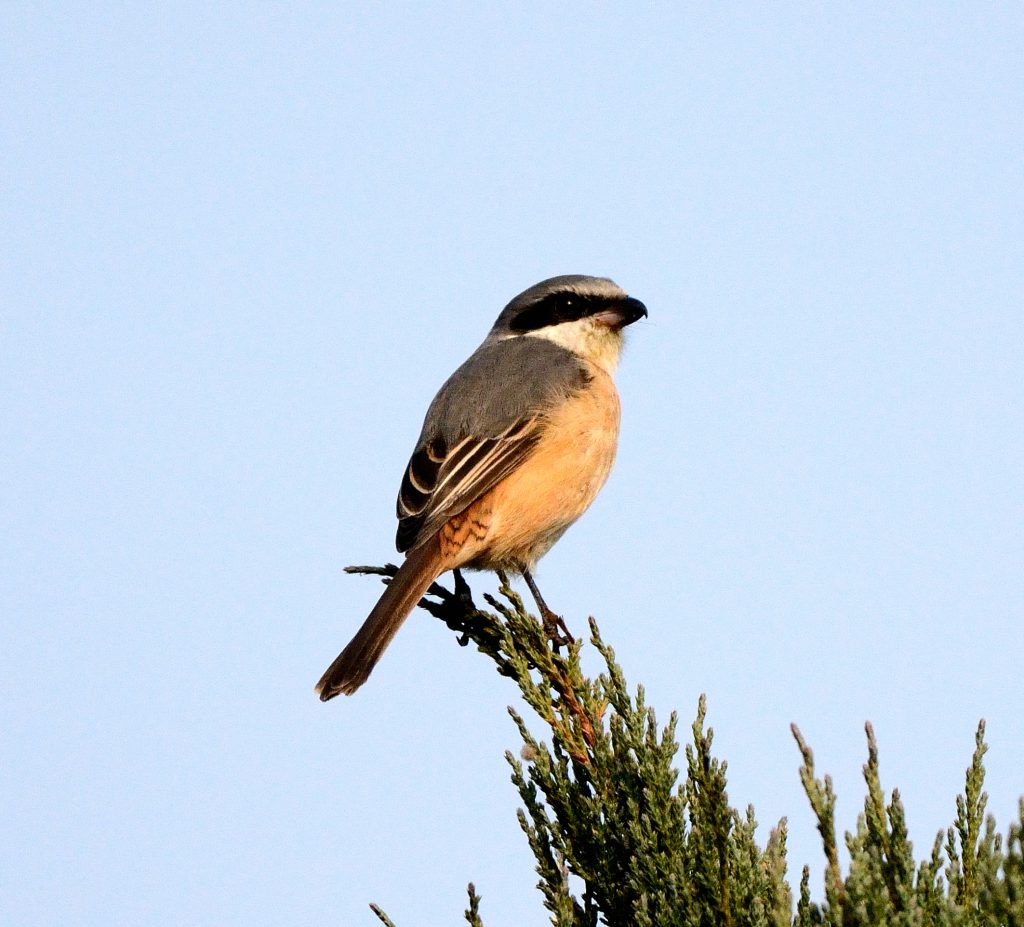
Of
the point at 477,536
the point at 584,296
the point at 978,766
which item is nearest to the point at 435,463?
the point at 477,536

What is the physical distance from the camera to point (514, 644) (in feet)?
13.3

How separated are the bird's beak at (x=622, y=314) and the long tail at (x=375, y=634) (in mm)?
2135

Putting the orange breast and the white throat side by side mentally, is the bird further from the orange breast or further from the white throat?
the white throat

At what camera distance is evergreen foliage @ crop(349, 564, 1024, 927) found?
93.0 inches

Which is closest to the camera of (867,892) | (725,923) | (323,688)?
(867,892)

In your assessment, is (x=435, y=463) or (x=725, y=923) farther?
(x=435, y=463)

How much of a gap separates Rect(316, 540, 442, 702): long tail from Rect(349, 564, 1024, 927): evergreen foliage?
2.75 ft

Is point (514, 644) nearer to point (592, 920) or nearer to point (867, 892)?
point (592, 920)

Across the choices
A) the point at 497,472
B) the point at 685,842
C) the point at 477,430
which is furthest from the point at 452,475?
the point at 685,842

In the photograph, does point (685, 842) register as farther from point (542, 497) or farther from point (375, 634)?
point (542, 497)

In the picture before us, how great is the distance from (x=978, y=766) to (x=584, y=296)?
13.7 ft

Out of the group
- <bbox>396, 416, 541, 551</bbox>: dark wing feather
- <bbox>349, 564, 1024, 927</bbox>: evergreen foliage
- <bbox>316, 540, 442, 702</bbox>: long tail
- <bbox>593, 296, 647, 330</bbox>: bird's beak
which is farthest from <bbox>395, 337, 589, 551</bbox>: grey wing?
<bbox>349, 564, 1024, 927</bbox>: evergreen foliage

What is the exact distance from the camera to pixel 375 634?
457 cm

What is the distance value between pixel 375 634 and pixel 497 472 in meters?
1.04
